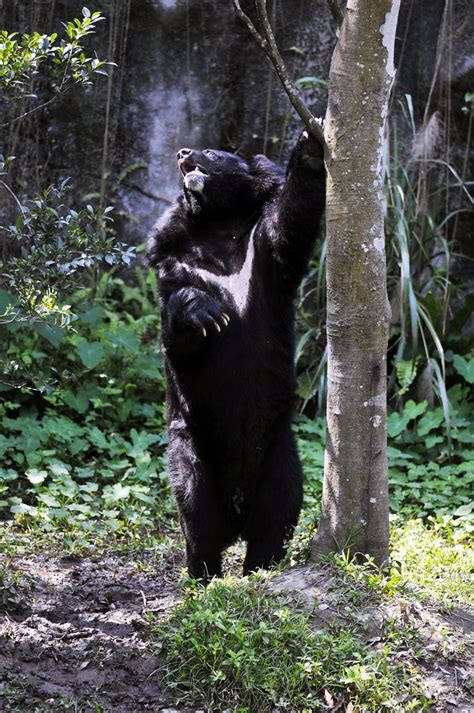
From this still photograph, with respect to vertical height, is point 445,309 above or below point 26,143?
below

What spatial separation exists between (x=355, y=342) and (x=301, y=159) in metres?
0.89

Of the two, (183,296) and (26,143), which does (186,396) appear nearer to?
(183,296)

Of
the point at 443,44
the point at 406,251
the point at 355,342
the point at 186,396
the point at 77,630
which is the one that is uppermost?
the point at 443,44

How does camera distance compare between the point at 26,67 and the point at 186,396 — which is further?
the point at 186,396

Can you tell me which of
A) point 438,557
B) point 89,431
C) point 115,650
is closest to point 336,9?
point 115,650

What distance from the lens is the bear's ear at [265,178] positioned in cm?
454

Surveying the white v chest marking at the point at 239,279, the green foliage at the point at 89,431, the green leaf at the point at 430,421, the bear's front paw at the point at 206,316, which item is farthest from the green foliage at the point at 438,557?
the green foliage at the point at 89,431

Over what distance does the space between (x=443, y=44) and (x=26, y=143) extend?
3.85 m

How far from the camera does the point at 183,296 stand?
4.12m

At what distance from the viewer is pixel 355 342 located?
11.7 ft

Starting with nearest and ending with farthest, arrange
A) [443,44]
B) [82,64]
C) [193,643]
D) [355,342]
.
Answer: [193,643]
[355,342]
[82,64]
[443,44]

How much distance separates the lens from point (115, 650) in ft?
11.3

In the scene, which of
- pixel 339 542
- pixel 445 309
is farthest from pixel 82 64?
pixel 445 309

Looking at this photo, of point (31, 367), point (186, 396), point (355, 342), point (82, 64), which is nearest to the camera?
point (355, 342)
